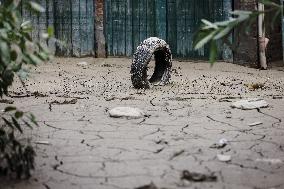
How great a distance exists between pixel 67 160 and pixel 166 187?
75cm

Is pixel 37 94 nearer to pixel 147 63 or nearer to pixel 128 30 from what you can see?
pixel 147 63

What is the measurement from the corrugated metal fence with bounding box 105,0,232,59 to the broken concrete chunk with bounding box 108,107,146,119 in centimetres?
507

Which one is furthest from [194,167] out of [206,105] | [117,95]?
[117,95]

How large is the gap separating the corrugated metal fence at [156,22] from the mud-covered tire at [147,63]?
8.97 feet

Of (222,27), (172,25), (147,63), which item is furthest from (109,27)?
(222,27)

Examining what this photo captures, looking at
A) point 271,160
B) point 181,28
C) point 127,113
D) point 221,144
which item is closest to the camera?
point 271,160

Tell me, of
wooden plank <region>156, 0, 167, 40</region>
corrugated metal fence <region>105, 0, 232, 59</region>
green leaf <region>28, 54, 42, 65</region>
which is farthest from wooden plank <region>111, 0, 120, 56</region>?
green leaf <region>28, 54, 42, 65</region>

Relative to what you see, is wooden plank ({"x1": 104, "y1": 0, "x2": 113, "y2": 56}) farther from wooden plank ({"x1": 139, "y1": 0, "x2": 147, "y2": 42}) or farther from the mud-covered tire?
the mud-covered tire

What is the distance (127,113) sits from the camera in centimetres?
395

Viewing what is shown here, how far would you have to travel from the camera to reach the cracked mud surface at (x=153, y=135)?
2436 millimetres

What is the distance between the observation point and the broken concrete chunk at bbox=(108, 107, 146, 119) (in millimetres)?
3914

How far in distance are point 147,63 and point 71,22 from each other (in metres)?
4.32

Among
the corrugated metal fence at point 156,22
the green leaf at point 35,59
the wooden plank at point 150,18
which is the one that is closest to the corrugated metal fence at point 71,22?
the corrugated metal fence at point 156,22

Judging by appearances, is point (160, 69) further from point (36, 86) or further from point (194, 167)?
point (194, 167)
